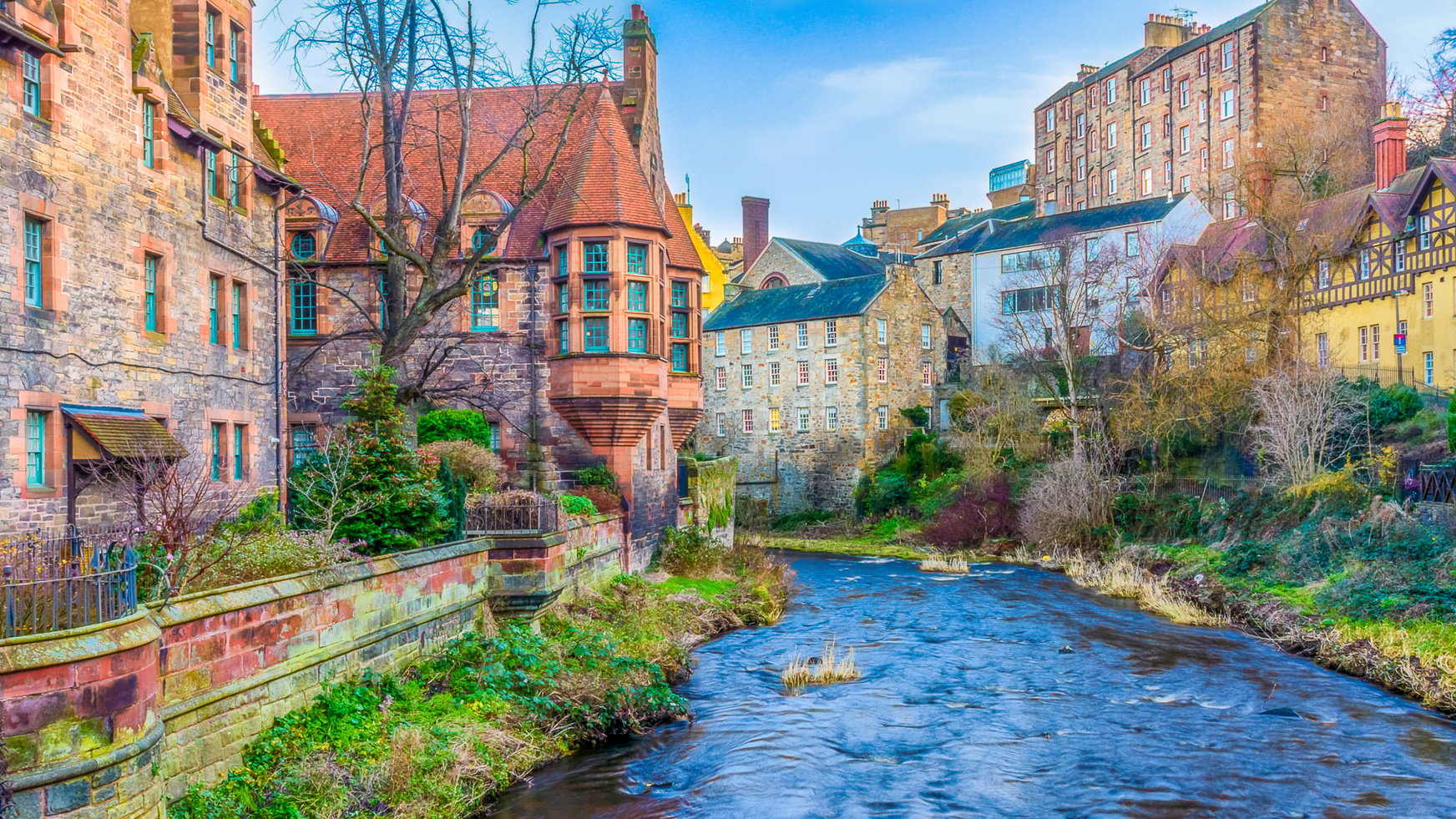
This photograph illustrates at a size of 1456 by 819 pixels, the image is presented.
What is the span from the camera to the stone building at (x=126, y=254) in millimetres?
14930

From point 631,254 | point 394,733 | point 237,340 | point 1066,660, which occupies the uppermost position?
point 631,254

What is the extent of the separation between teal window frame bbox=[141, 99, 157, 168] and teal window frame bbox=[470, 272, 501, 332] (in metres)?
8.51

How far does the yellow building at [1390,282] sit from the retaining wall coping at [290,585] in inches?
1200

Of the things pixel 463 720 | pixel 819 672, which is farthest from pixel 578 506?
pixel 463 720

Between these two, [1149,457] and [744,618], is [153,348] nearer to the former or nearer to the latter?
[744,618]

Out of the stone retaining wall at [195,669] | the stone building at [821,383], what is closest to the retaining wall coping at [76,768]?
the stone retaining wall at [195,669]

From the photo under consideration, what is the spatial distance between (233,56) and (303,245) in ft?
17.8

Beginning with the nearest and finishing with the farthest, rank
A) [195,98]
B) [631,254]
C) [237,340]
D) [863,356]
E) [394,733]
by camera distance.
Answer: [394,733], [195,98], [237,340], [631,254], [863,356]

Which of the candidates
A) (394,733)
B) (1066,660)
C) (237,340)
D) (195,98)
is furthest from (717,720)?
(195,98)

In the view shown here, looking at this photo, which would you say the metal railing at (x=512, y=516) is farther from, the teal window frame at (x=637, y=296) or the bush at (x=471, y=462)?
the teal window frame at (x=637, y=296)

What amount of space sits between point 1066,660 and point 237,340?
16.8 metres

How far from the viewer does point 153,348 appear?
17875 mm

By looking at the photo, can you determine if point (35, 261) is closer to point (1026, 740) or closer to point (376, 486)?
point (376, 486)

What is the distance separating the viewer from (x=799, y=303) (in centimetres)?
5541
